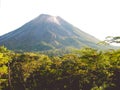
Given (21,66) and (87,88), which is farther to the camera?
(21,66)

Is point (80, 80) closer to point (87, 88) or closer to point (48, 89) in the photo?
point (87, 88)

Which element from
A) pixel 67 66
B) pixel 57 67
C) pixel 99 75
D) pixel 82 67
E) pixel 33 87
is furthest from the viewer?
pixel 33 87

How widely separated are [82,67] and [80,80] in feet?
9.25

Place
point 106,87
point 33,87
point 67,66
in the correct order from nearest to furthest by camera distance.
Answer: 1. point 106,87
2. point 67,66
3. point 33,87

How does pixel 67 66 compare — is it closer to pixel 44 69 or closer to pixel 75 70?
pixel 75 70

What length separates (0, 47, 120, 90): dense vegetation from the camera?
40000mm

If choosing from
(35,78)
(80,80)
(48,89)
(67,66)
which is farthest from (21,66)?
(80,80)

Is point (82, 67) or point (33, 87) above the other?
point (82, 67)

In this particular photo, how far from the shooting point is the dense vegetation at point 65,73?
40.0 meters

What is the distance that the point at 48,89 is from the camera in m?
61.8

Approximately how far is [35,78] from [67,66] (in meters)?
14.1

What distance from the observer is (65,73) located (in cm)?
5575

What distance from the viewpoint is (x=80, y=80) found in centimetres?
5134

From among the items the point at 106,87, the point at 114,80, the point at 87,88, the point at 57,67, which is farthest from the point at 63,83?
the point at 106,87
